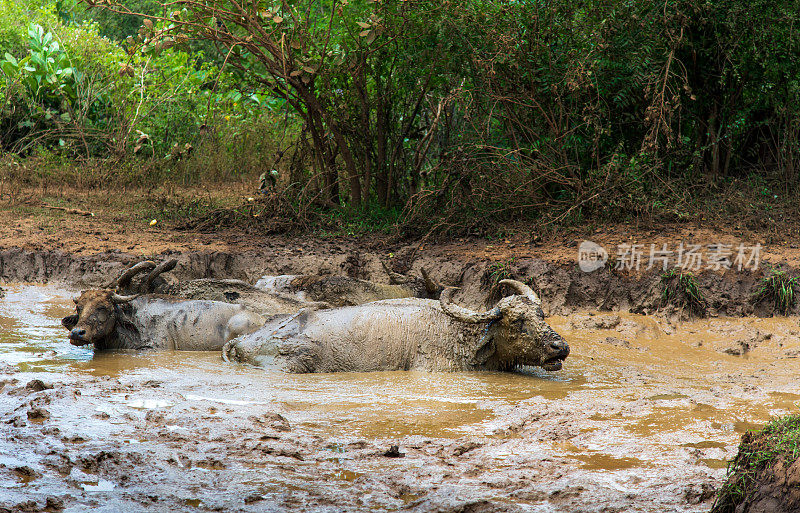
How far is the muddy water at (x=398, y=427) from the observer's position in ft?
10.9

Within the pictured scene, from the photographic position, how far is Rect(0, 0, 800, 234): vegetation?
8.88 m

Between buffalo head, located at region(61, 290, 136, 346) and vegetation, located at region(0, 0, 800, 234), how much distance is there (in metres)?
3.62

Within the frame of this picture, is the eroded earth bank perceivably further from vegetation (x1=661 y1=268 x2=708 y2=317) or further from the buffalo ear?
the buffalo ear

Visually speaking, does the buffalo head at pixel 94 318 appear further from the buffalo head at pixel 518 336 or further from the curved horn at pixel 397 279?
the buffalo head at pixel 518 336

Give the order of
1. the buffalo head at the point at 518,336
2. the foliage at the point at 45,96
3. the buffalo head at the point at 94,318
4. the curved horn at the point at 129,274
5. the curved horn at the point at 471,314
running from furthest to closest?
1. the foliage at the point at 45,96
2. the curved horn at the point at 129,274
3. the buffalo head at the point at 94,318
4. the curved horn at the point at 471,314
5. the buffalo head at the point at 518,336

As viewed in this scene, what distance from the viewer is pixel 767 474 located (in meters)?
2.69

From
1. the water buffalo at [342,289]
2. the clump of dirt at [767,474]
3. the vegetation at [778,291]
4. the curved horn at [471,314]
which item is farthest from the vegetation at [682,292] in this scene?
the clump of dirt at [767,474]

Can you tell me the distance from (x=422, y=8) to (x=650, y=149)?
11.2ft

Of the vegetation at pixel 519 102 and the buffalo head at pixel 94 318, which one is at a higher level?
the vegetation at pixel 519 102

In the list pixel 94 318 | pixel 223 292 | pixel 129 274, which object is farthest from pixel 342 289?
pixel 94 318

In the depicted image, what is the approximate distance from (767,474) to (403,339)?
3.54 m

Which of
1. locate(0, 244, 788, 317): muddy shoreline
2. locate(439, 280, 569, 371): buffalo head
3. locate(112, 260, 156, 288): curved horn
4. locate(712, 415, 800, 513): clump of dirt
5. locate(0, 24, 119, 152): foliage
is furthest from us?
locate(0, 24, 119, 152): foliage

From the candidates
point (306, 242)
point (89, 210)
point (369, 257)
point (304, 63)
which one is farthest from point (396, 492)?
point (89, 210)

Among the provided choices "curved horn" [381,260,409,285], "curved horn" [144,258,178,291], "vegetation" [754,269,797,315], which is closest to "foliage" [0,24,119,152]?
"curved horn" [144,258,178,291]
